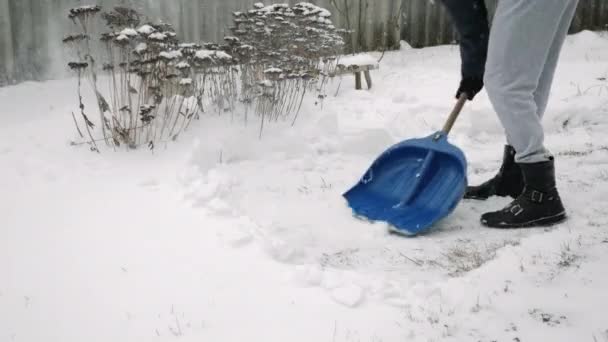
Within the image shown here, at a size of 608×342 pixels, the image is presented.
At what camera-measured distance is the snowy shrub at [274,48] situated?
384cm

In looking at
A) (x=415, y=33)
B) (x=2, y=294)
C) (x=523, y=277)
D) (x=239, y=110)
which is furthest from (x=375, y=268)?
(x=415, y=33)

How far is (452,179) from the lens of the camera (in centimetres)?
283

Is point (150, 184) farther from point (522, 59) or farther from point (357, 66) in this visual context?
point (357, 66)

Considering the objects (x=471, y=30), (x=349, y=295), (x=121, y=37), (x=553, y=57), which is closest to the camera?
(x=349, y=295)

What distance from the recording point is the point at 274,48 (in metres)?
3.99

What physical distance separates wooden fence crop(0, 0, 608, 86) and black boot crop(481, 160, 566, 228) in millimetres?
3780

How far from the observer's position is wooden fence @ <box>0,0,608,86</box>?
4727mm

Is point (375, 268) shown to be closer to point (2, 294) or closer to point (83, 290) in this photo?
point (83, 290)

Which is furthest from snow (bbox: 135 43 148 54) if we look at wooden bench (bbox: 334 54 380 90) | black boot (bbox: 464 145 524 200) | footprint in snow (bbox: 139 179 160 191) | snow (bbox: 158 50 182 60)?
black boot (bbox: 464 145 524 200)

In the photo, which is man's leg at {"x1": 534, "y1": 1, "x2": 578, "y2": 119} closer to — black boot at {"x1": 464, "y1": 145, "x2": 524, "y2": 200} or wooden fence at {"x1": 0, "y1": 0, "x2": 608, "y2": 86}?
black boot at {"x1": 464, "y1": 145, "x2": 524, "y2": 200}

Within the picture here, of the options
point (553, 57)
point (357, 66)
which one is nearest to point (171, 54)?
point (357, 66)

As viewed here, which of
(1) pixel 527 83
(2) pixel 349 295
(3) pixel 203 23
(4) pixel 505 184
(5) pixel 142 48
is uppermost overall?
(3) pixel 203 23

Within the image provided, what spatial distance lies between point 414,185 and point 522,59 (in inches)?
31.0

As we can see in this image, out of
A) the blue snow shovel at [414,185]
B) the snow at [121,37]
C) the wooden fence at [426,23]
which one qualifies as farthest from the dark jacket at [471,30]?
the wooden fence at [426,23]
